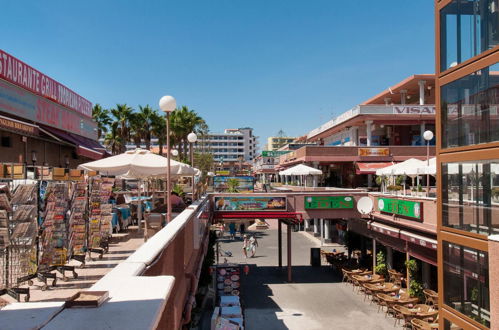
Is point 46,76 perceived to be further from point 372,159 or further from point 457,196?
point 372,159

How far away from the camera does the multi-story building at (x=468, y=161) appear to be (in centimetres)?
954

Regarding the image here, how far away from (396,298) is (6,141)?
56.8 ft

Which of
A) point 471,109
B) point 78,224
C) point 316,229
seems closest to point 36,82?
point 78,224

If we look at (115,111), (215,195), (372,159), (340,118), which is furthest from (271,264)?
(115,111)

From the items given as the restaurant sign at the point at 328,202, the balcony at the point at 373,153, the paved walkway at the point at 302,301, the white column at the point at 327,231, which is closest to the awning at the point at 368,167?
the balcony at the point at 373,153

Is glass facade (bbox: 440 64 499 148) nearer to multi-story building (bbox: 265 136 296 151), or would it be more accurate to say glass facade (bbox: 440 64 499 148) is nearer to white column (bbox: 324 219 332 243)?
white column (bbox: 324 219 332 243)

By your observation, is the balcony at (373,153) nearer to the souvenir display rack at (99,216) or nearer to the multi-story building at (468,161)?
the multi-story building at (468,161)

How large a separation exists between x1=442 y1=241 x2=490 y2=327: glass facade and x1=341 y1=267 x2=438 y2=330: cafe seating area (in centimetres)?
391

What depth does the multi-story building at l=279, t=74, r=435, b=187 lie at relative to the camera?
3045 centimetres

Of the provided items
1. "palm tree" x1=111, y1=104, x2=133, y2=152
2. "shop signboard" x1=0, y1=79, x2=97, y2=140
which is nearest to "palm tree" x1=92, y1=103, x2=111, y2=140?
"palm tree" x1=111, y1=104, x2=133, y2=152

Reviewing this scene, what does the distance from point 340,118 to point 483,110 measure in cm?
2559

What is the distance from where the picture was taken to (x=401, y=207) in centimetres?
1727

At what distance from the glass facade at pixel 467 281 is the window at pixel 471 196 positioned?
657 millimetres

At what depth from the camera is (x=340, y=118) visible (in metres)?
35.3
